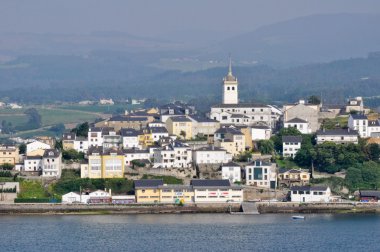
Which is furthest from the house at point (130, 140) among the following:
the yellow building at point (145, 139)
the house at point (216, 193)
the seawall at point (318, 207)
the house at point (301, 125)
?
the seawall at point (318, 207)

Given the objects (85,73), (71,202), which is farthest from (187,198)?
(85,73)

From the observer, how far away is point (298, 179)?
1432 inches

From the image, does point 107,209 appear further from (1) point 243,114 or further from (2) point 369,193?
(1) point 243,114

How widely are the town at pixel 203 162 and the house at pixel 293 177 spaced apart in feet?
0.09

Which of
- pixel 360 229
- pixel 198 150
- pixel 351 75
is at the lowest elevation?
pixel 360 229

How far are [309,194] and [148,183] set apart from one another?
4123 millimetres

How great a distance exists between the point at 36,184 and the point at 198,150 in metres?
4.64

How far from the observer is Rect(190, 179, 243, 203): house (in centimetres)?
3459

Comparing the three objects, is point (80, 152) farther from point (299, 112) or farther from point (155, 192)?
point (299, 112)

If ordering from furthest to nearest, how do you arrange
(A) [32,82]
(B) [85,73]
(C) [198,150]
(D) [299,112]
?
(B) [85,73]
(A) [32,82]
(D) [299,112]
(C) [198,150]

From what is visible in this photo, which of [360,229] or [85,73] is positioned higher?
[85,73]

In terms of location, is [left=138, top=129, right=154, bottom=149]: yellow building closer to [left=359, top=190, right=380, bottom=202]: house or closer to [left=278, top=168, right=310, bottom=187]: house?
[left=278, top=168, right=310, bottom=187]: house

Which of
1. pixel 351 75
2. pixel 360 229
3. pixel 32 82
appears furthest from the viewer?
pixel 32 82

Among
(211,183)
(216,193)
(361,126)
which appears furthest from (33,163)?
(361,126)
